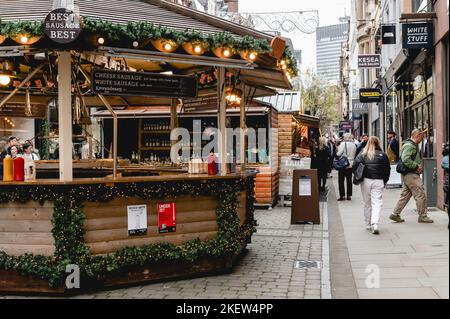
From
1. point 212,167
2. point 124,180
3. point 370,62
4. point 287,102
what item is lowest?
point 124,180

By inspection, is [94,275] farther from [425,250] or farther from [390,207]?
[390,207]

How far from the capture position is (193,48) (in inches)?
287

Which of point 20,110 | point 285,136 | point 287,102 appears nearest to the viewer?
point 20,110

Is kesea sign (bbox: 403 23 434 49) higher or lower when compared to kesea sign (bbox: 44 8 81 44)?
higher

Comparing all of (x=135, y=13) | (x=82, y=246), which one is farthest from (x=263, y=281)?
(x=135, y=13)

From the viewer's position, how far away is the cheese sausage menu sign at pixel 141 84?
7.23m

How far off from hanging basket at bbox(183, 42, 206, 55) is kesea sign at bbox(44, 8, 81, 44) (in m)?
1.46

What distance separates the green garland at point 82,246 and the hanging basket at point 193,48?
179cm

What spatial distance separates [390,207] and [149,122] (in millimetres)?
8339

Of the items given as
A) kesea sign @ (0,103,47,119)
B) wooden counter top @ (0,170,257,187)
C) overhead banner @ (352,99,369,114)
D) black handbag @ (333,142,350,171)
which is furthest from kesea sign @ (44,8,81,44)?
overhead banner @ (352,99,369,114)

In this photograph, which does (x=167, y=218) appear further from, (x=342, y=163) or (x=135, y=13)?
(x=342, y=163)

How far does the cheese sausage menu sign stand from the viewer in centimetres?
723

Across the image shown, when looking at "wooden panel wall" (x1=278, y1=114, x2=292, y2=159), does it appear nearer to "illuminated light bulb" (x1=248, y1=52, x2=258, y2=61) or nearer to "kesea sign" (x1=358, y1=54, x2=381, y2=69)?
"kesea sign" (x1=358, y1=54, x2=381, y2=69)

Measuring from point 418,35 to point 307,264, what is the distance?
771 centimetres
